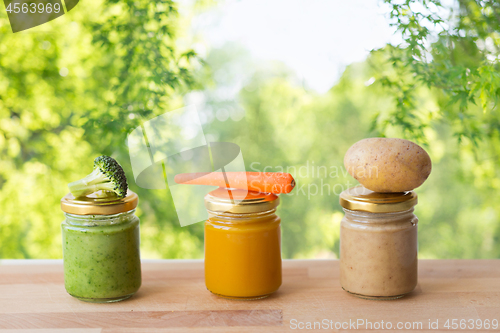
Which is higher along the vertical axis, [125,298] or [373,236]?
[373,236]

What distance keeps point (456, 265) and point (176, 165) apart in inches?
50.7

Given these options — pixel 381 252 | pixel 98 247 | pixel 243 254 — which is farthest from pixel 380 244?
pixel 98 247

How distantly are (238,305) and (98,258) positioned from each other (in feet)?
1.20

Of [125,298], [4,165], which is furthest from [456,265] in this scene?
[4,165]

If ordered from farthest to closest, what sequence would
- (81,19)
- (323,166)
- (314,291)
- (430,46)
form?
(323,166) < (81,19) < (430,46) < (314,291)

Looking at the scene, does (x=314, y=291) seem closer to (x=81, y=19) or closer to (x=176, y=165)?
(x=176, y=165)

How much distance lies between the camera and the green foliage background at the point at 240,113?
1.80 m

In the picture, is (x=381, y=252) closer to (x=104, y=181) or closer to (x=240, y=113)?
(x=104, y=181)

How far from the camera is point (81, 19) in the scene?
2.15 m

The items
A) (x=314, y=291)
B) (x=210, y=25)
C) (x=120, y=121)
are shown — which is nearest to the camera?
(x=314, y=291)

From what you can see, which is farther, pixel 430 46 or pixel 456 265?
pixel 430 46

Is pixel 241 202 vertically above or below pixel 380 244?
above

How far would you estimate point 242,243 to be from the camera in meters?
1.04

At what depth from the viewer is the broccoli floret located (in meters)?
1.03
